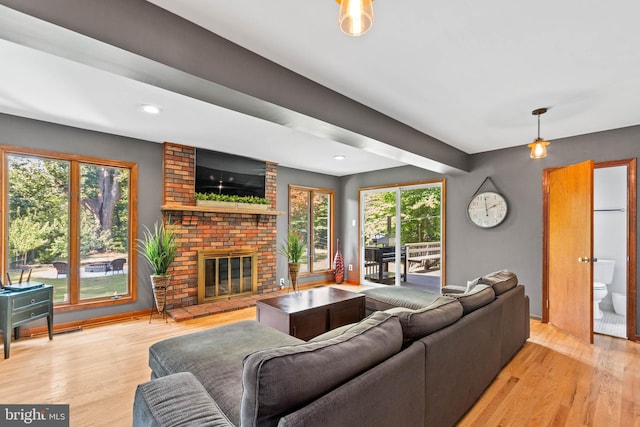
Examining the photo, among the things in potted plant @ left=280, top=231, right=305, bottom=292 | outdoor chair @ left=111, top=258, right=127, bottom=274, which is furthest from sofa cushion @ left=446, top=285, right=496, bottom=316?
outdoor chair @ left=111, top=258, right=127, bottom=274

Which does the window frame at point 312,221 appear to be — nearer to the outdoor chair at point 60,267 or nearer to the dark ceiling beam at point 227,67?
the dark ceiling beam at point 227,67

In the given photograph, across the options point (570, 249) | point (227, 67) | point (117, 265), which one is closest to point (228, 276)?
Answer: point (117, 265)

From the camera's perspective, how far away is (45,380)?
2.36 meters

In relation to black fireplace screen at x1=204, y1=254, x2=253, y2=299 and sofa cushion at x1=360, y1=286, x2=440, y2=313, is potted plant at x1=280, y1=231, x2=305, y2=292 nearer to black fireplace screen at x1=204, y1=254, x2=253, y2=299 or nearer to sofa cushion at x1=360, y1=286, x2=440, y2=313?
black fireplace screen at x1=204, y1=254, x2=253, y2=299

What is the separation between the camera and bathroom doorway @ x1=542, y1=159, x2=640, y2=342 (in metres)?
3.28

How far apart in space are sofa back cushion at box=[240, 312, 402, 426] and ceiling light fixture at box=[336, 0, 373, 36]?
1.16 meters

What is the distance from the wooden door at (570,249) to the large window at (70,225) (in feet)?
17.6

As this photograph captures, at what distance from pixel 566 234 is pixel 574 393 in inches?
77.1

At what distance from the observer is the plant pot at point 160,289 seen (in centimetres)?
387

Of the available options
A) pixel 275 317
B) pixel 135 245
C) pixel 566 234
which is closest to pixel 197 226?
pixel 135 245

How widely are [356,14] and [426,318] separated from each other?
1.48 meters

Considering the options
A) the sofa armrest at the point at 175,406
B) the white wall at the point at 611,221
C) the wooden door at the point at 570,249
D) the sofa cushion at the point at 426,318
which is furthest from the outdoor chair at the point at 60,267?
the white wall at the point at 611,221

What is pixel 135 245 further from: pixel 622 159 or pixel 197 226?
pixel 622 159

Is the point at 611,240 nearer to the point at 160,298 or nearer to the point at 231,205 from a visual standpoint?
the point at 231,205
